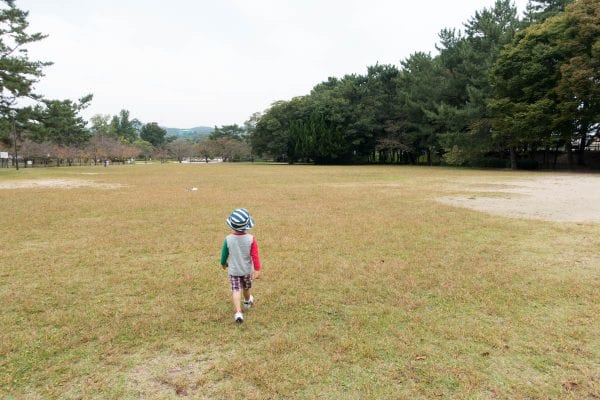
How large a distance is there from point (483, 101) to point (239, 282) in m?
32.0

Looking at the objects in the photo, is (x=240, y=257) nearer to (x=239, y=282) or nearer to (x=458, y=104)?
(x=239, y=282)

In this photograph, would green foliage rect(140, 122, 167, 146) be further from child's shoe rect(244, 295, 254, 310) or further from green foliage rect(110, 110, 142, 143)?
child's shoe rect(244, 295, 254, 310)

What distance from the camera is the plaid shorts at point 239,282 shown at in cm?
372

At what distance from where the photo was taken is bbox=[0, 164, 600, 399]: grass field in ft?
8.54

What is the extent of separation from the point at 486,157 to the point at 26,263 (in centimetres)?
3796

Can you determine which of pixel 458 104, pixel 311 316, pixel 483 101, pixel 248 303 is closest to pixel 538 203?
pixel 311 316

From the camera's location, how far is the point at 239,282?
377 centimetres

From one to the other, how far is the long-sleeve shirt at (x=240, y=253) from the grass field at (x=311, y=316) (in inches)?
18.9

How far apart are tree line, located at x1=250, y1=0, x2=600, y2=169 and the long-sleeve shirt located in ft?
86.7

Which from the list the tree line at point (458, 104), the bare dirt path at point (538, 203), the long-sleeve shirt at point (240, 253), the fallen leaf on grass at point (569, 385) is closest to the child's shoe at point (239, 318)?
the long-sleeve shirt at point (240, 253)

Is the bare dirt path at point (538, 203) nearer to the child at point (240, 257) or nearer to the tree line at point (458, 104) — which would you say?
the child at point (240, 257)

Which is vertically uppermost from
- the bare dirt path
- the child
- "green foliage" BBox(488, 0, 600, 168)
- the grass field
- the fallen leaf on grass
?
"green foliage" BBox(488, 0, 600, 168)

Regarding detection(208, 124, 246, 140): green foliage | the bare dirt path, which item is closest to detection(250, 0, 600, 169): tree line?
the bare dirt path

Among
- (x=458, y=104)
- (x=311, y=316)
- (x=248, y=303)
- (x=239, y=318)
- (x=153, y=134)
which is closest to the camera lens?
(x=239, y=318)
